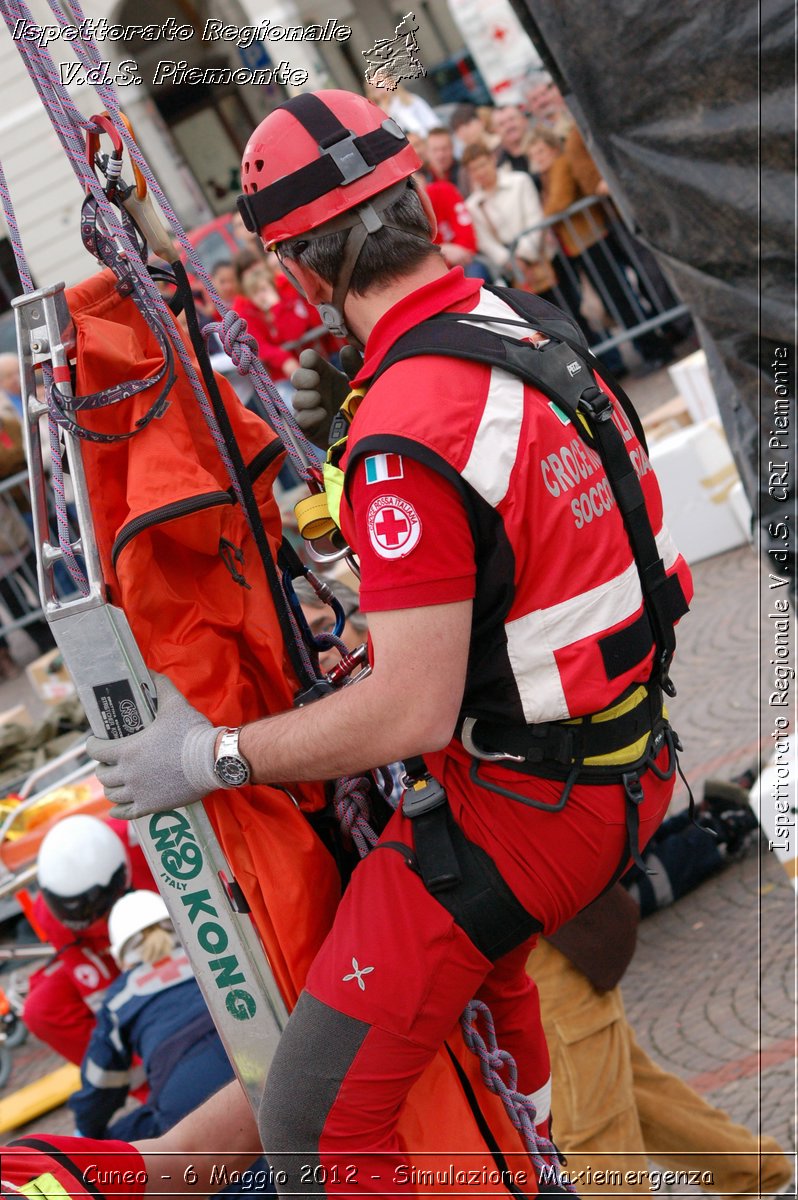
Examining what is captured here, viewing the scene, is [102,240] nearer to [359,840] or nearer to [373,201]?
[373,201]

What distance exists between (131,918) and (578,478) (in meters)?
3.03

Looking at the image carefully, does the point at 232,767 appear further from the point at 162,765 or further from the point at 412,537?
the point at 412,537

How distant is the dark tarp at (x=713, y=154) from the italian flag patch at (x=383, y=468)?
1682 millimetres

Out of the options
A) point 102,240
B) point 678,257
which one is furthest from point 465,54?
point 102,240

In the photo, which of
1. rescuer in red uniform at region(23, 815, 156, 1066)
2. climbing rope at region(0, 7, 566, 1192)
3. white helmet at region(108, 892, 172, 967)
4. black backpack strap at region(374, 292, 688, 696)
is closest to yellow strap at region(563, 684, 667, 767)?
black backpack strap at region(374, 292, 688, 696)

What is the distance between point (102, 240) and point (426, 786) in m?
1.29

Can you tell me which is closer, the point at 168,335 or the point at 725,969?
the point at 168,335

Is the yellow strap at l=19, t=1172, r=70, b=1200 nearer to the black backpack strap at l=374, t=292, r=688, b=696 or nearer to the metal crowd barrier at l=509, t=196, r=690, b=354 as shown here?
the black backpack strap at l=374, t=292, r=688, b=696

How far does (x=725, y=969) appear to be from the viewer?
15.5 ft

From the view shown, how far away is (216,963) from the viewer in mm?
2631

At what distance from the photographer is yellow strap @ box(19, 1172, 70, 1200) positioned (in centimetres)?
243

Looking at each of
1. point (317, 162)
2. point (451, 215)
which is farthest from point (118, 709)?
point (451, 215)

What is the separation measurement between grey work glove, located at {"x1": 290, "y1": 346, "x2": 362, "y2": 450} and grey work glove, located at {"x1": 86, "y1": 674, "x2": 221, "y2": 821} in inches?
31.1

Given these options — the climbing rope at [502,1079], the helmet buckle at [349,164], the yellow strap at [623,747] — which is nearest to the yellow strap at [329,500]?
the helmet buckle at [349,164]
